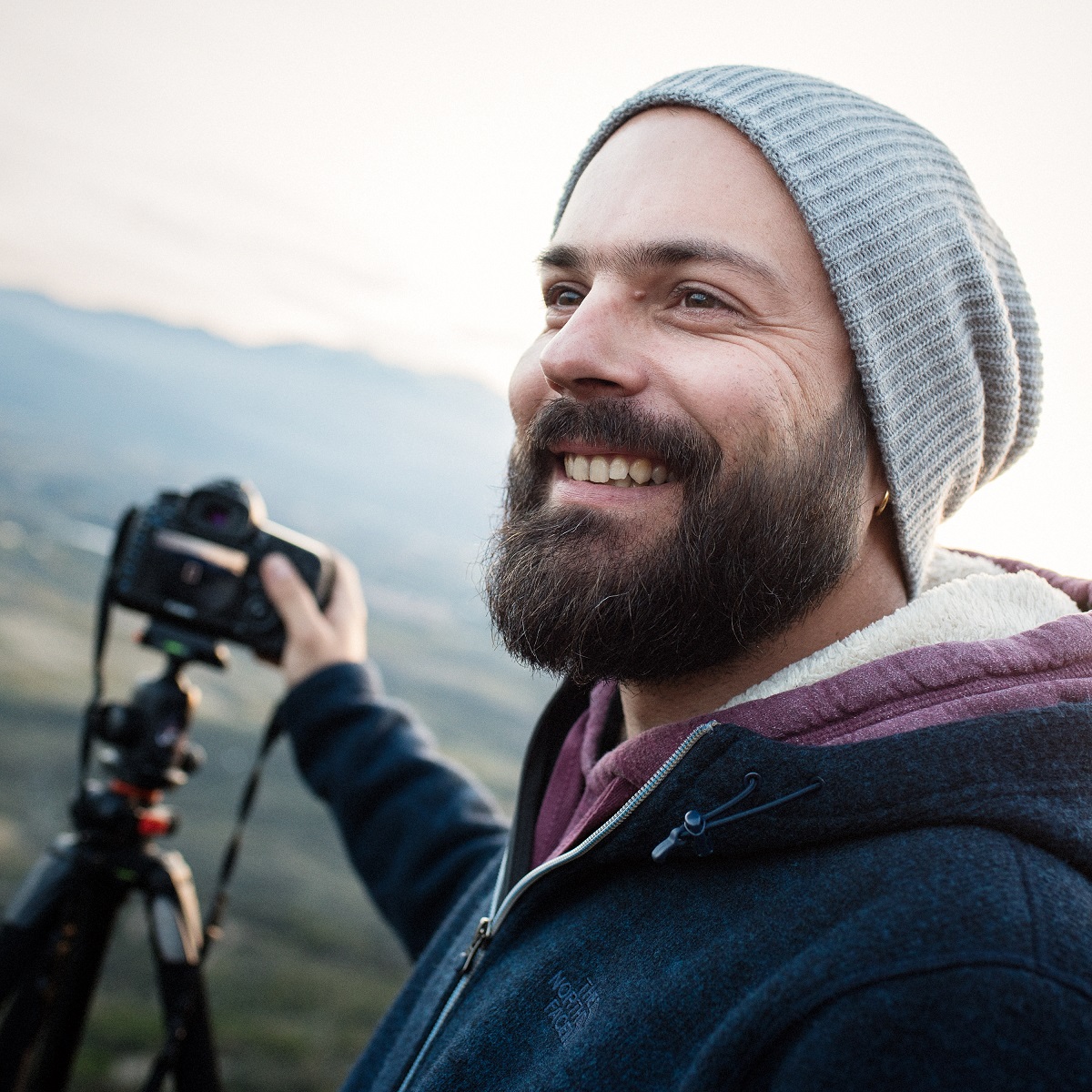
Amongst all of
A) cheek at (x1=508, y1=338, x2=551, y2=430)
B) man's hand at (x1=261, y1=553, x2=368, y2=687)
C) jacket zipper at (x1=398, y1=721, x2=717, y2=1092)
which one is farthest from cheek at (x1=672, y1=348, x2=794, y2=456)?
man's hand at (x1=261, y1=553, x2=368, y2=687)

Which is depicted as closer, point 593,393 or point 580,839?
point 580,839

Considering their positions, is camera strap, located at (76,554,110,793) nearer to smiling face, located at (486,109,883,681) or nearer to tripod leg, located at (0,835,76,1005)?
tripod leg, located at (0,835,76,1005)

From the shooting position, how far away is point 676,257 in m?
1.21

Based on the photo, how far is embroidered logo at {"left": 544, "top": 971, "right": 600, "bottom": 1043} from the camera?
92 cm

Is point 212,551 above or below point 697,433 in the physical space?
below

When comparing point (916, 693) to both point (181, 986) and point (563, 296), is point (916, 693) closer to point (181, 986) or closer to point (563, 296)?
point (563, 296)

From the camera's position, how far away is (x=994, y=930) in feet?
2.28

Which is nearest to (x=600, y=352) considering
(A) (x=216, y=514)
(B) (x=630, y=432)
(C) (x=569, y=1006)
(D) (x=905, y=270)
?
(B) (x=630, y=432)

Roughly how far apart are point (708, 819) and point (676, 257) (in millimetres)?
760

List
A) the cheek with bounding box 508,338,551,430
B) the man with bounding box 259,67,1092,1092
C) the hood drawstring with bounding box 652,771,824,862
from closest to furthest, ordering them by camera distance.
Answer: the man with bounding box 259,67,1092,1092
the hood drawstring with bounding box 652,771,824,862
the cheek with bounding box 508,338,551,430

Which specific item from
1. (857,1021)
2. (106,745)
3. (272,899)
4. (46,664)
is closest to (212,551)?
(106,745)

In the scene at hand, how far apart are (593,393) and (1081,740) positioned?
0.72 metres

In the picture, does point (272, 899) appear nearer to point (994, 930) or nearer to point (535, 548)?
point (535, 548)

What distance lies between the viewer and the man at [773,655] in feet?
2.42
